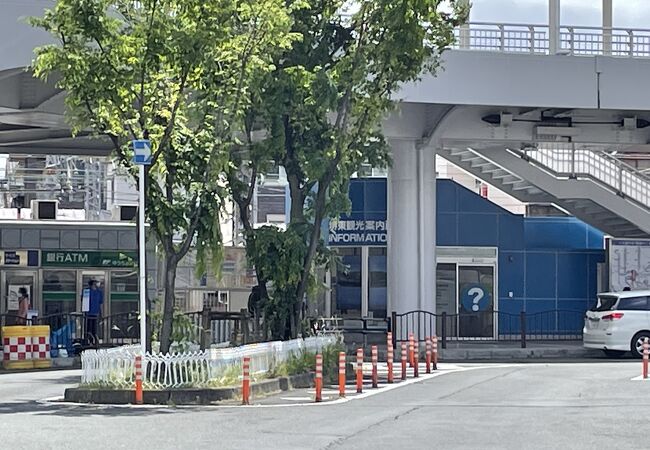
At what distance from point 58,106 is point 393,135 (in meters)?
8.89

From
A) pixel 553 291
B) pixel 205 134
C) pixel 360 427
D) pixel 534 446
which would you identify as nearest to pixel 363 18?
pixel 205 134

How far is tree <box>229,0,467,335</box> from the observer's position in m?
23.3

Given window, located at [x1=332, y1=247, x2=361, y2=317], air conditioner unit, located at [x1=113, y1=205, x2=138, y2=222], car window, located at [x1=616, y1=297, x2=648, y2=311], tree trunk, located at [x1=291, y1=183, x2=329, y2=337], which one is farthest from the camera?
air conditioner unit, located at [x1=113, y1=205, x2=138, y2=222]

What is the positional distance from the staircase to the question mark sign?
3.55m

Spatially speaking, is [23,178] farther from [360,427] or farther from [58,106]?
[360,427]

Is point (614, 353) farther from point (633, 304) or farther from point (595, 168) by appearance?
point (595, 168)

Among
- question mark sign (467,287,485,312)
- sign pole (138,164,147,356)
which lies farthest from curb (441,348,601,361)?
sign pole (138,164,147,356)

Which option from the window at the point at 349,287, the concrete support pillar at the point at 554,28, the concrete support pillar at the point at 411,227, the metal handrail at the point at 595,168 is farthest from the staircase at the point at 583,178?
the concrete support pillar at the point at 554,28

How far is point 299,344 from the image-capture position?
2262cm

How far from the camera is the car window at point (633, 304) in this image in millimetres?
28922

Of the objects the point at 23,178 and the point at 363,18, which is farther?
the point at 23,178

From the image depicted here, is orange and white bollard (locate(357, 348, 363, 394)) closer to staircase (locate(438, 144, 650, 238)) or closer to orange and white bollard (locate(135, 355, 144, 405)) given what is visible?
orange and white bollard (locate(135, 355, 144, 405))

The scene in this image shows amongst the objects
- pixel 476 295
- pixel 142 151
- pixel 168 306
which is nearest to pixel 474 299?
pixel 476 295

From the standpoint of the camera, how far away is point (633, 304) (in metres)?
29.0
